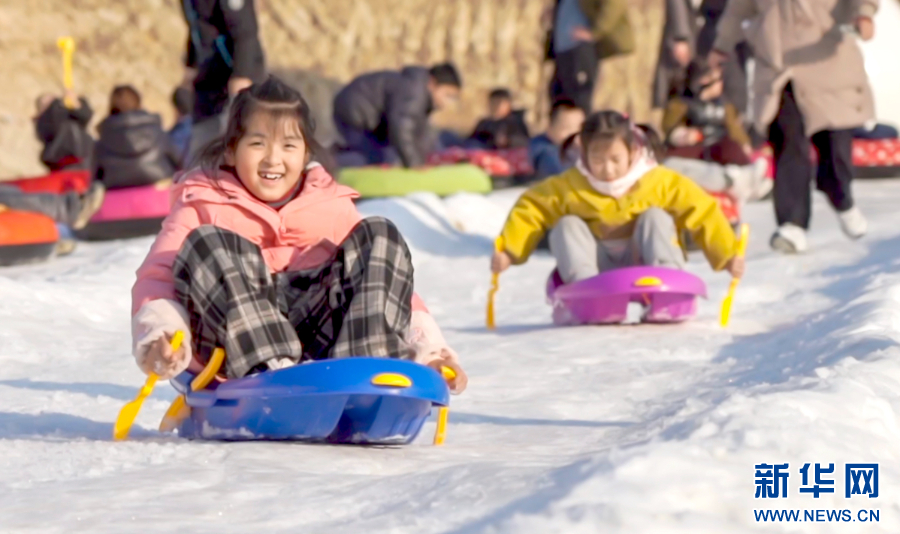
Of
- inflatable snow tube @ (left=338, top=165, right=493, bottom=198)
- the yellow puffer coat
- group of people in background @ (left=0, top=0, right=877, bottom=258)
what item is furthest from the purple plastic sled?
inflatable snow tube @ (left=338, top=165, right=493, bottom=198)

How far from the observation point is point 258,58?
22.6 ft

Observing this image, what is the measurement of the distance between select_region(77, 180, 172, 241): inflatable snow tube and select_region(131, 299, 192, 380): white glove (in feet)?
19.0

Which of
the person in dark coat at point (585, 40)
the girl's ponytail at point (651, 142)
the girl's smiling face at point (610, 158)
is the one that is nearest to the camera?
the girl's smiling face at point (610, 158)

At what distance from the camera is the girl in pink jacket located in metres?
2.78

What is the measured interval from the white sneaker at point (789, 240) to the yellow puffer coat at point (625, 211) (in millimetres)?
1780

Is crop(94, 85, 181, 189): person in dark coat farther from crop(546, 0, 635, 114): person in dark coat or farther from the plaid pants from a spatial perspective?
the plaid pants

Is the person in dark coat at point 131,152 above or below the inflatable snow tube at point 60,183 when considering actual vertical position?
above

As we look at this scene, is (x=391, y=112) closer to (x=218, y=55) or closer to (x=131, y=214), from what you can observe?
(x=131, y=214)

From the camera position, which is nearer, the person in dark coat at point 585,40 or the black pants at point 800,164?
the black pants at point 800,164

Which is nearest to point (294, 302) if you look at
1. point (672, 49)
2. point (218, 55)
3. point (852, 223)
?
point (218, 55)

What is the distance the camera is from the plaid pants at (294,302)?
2775mm

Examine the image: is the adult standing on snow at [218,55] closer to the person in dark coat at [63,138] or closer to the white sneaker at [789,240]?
the white sneaker at [789,240]

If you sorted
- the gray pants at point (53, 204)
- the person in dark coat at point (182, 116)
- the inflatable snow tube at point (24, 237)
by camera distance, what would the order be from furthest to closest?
the person in dark coat at point (182, 116), the gray pants at point (53, 204), the inflatable snow tube at point (24, 237)

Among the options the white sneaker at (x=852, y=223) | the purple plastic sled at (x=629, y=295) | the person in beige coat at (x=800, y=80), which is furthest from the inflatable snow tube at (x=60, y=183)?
the purple plastic sled at (x=629, y=295)
